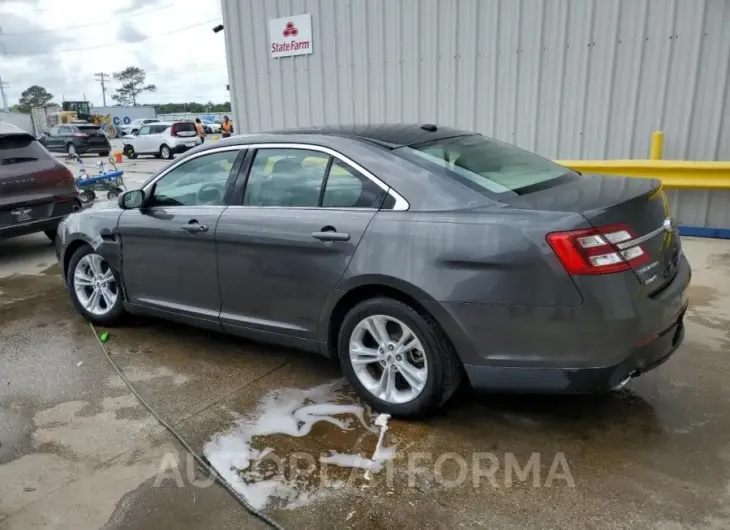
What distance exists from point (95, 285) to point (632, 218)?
407cm

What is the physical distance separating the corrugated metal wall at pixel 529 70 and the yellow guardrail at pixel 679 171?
0.35 metres

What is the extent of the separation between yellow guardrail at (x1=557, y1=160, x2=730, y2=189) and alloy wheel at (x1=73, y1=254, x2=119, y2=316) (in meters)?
5.38

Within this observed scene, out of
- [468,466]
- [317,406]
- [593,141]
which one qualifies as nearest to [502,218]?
[468,466]

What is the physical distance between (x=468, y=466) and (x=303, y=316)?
1269mm

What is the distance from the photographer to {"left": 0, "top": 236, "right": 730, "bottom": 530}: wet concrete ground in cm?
254

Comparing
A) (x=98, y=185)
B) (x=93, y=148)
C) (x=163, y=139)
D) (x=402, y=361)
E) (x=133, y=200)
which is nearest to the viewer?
(x=402, y=361)

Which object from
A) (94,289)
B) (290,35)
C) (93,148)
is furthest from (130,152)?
(94,289)

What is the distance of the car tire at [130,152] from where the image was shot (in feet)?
83.7

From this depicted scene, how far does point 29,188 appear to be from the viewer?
7.33m

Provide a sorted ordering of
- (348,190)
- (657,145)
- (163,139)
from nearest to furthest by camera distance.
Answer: (348,190)
(657,145)
(163,139)

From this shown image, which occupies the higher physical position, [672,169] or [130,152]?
[672,169]

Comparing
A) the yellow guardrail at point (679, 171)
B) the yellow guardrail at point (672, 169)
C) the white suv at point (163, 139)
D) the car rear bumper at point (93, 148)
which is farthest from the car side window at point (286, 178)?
the car rear bumper at point (93, 148)

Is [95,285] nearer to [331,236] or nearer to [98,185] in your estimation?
[331,236]

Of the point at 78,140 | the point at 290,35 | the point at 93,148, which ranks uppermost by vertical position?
the point at 290,35
